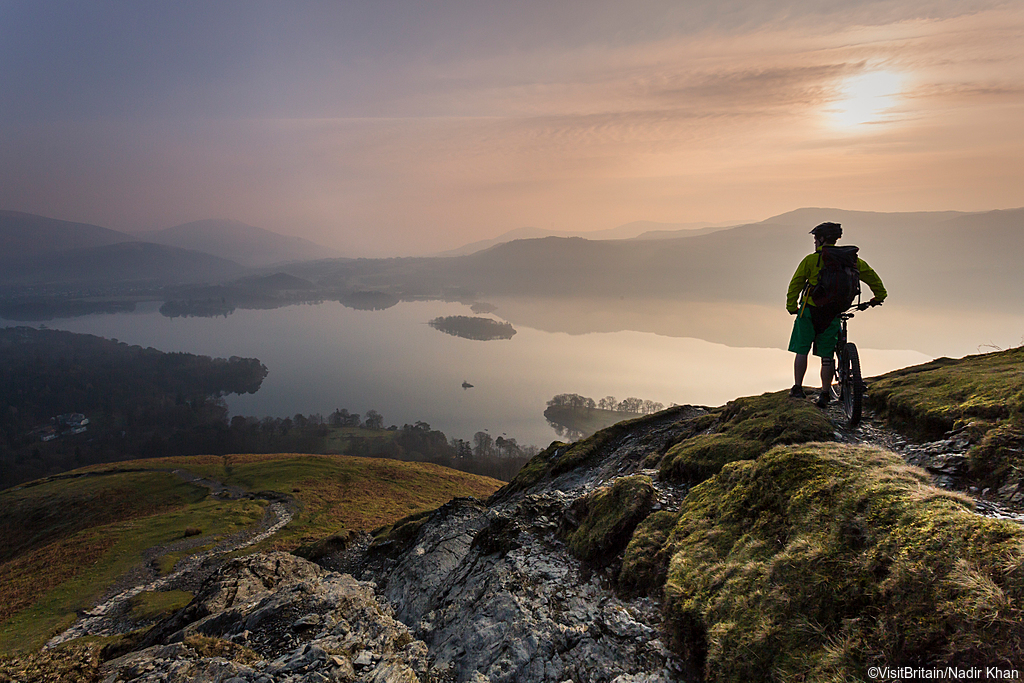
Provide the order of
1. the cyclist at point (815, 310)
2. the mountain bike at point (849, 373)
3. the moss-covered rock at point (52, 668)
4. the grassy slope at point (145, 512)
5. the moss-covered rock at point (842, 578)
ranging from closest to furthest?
the moss-covered rock at point (842, 578) < the moss-covered rock at point (52, 668) < the cyclist at point (815, 310) < the mountain bike at point (849, 373) < the grassy slope at point (145, 512)

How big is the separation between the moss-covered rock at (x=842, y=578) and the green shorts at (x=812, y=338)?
13.3 feet

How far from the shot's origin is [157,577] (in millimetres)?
45656

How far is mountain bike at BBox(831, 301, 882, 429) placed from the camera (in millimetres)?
11250

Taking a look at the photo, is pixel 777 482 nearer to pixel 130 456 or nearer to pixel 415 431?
pixel 415 431

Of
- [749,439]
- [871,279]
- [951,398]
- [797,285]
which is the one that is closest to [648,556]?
[749,439]

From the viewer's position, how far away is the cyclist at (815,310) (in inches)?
428

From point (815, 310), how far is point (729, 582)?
8.11 meters

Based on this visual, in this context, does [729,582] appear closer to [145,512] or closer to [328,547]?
[328,547]

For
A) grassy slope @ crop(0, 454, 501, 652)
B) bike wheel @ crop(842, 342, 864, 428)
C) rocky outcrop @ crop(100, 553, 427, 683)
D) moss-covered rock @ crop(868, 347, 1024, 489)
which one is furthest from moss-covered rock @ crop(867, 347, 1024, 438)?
grassy slope @ crop(0, 454, 501, 652)

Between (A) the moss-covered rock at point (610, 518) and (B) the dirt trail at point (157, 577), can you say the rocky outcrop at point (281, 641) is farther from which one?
(B) the dirt trail at point (157, 577)

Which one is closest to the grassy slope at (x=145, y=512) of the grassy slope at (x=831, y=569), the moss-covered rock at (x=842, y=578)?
the grassy slope at (x=831, y=569)

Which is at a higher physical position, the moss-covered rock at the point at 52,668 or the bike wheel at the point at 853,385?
the bike wheel at the point at 853,385

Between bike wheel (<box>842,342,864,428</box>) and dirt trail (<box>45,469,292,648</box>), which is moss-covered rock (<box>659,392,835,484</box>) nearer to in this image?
bike wheel (<box>842,342,864,428</box>)

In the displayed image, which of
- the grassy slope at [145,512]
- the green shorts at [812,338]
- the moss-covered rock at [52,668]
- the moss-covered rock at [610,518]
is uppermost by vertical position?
the green shorts at [812,338]
